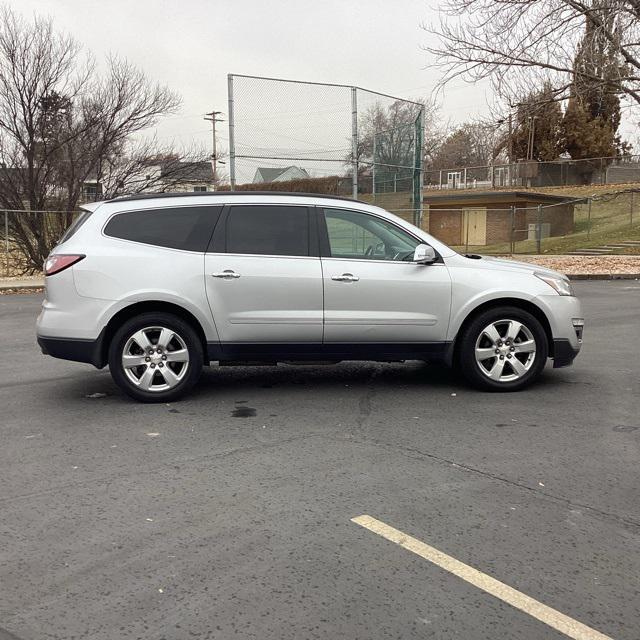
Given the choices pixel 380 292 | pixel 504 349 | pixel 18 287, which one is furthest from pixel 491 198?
pixel 380 292

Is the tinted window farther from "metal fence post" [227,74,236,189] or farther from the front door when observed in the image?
"metal fence post" [227,74,236,189]

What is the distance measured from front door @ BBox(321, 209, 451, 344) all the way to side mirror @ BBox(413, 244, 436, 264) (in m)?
0.09

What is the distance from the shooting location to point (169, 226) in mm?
6086

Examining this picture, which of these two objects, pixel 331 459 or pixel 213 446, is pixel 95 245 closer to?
pixel 213 446

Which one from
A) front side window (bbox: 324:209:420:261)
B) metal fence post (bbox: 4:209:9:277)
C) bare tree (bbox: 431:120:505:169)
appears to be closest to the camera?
front side window (bbox: 324:209:420:261)

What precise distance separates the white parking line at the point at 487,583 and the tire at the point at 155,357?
8.98ft

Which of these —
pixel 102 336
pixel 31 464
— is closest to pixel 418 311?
pixel 102 336

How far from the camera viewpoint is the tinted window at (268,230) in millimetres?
6098

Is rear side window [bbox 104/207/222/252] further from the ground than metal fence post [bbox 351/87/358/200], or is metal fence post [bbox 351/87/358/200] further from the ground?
metal fence post [bbox 351/87/358/200]

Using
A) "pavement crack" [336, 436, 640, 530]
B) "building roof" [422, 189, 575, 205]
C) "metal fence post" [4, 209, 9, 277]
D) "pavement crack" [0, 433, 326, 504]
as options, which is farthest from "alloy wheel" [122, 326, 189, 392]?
"building roof" [422, 189, 575, 205]

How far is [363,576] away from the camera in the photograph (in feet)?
9.97

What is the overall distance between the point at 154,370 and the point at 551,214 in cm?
4187

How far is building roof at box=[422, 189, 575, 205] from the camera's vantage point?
1726 inches

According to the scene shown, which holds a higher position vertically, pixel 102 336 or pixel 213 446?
pixel 102 336
